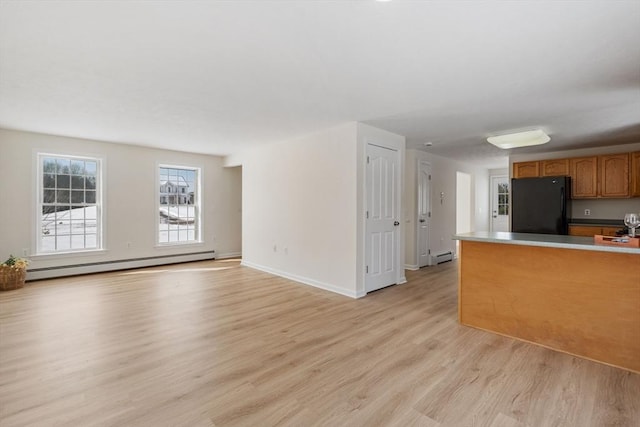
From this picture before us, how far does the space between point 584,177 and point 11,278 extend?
9099 millimetres

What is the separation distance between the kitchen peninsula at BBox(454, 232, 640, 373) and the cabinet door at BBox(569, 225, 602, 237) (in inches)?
111

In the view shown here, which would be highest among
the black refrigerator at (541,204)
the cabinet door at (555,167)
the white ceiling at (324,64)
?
the white ceiling at (324,64)

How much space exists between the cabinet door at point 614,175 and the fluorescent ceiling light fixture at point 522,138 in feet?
6.02

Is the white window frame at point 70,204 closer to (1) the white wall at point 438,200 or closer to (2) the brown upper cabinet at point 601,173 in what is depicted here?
(1) the white wall at point 438,200

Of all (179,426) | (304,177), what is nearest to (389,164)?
(304,177)

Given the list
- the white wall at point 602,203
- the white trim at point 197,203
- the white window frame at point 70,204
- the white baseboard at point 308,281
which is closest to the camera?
the white baseboard at point 308,281

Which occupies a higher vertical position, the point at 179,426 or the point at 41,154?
the point at 41,154

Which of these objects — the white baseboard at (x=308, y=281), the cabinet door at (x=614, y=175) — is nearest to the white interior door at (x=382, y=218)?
the white baseboard at (x=308, y=281)

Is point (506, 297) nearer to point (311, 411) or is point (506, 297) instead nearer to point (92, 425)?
point (311, 411)

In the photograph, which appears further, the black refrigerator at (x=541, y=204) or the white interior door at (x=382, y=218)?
the black refrigerator at (x=541, y=204)

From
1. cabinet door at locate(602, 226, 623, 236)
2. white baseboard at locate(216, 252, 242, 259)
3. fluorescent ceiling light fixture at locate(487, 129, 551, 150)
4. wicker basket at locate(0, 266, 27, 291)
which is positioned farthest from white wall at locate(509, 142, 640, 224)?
wicker basket at locate(0, 266, 27, 291)

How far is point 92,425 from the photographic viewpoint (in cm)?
171

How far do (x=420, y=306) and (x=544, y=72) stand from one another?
8.82 ft

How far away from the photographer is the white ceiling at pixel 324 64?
183cm
